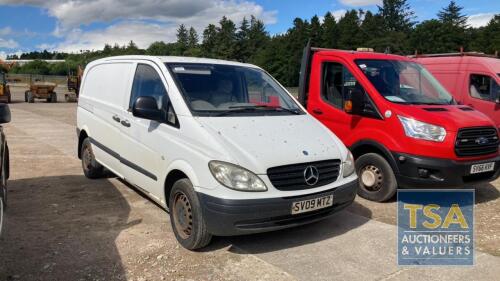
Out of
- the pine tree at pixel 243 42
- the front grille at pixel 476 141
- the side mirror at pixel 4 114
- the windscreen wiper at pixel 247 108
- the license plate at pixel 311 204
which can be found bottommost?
the license plate at pixel 311 204

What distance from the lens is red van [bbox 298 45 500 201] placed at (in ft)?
17.7

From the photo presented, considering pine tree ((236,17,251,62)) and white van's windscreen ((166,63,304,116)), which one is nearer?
white van's windscreen ((166,63,304,116))

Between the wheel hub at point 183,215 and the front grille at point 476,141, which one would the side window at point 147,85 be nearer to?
the wheel hub at point 183,215

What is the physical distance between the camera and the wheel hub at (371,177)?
19.2ft

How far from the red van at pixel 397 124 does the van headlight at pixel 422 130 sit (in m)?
0.01

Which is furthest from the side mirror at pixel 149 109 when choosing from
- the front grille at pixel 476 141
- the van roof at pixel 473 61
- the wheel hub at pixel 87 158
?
the van roof at pixel 473 61

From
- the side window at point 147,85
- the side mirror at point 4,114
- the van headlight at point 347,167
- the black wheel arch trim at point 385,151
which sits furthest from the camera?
the black wheel arch trim at point 385,151

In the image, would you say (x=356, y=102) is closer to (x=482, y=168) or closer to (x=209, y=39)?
(x=482, y=168)

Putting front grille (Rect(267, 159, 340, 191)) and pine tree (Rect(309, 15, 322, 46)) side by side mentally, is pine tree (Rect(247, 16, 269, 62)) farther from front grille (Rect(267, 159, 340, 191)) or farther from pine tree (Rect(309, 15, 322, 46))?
front grille (Rect(267, 159, 340, 191))

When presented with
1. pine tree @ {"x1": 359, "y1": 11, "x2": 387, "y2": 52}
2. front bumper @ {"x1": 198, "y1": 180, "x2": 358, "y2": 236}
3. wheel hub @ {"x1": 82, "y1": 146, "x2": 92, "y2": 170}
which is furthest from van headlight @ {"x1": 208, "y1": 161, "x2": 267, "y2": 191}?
pine tree @ {"x1": 359, "y1": 11, "x2": 387, "y2": 52}

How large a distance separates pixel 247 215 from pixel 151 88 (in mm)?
2018

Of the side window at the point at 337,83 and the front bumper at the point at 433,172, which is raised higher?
the side window at the point at 337,83

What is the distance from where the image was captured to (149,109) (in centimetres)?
443

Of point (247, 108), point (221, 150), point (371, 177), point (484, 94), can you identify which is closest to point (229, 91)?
point (247, 108)
